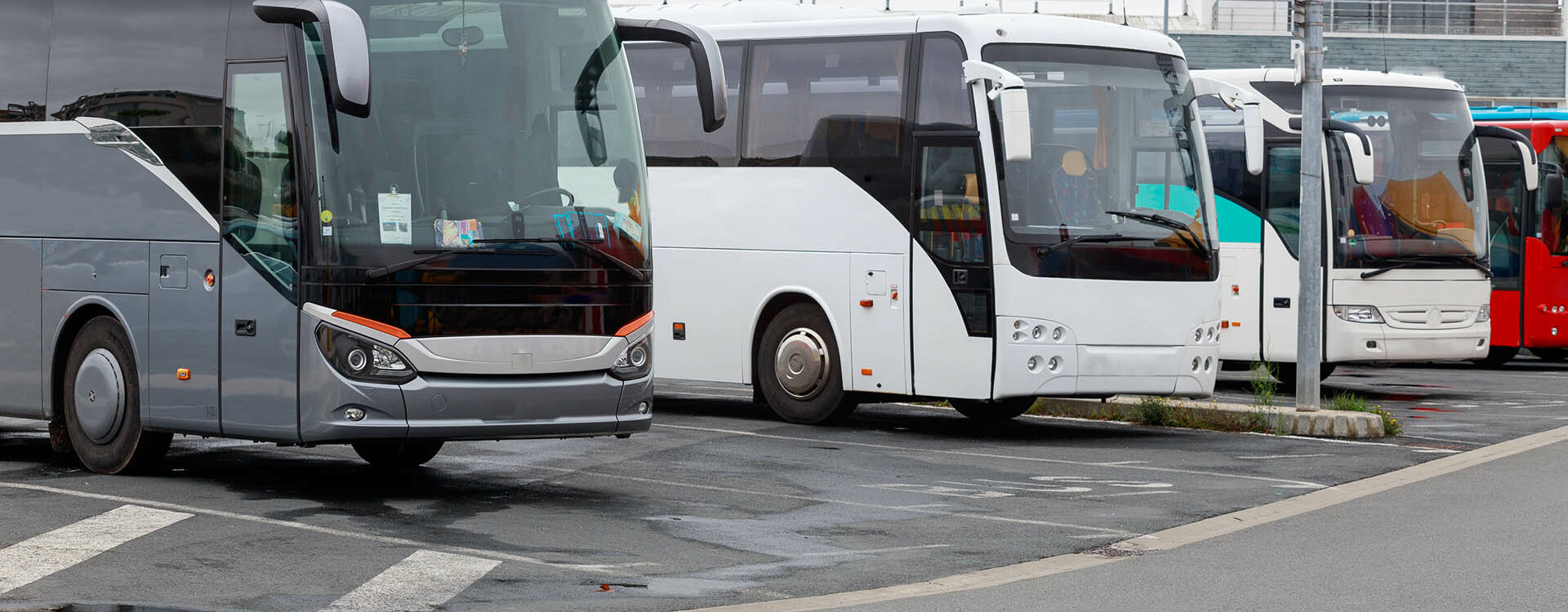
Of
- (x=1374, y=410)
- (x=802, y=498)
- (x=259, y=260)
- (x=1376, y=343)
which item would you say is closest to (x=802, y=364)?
(x=1374, y=410)

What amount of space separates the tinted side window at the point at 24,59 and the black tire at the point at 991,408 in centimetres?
820

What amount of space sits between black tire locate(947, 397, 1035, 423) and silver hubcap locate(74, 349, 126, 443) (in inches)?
306

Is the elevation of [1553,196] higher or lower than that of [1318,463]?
higher

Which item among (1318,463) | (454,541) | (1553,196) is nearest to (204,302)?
(454,541)

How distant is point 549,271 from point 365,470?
2.58 metres

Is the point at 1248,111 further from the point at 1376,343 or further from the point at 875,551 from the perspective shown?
the point at 875,551

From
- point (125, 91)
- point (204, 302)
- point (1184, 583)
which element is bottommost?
point (1184, 583)

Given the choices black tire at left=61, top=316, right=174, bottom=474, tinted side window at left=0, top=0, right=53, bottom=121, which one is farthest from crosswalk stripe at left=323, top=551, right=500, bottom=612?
tinted side window at left=0, top=0, right=53, bottom=121

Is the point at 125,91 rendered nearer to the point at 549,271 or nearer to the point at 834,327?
the point at 549,271

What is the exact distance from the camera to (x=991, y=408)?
1816cm

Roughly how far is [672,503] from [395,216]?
2257mm

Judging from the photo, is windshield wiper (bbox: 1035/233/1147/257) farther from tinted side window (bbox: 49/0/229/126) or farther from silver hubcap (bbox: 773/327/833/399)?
tinted side window (bbox: 49/0/229/126)

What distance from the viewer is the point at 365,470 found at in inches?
522

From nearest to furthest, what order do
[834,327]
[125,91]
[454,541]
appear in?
[454,541]
[125,91]
[834,327]
